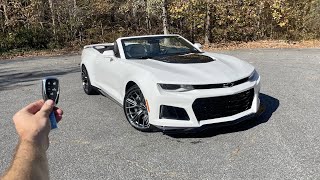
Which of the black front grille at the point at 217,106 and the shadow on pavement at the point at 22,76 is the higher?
the black front grille at the point at 217,106

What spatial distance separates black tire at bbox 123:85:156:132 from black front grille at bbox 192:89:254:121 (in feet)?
2.28

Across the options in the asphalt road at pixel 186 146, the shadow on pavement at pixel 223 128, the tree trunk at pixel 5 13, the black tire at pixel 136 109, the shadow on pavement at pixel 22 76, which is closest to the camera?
the asphalt road at pixel 186 146

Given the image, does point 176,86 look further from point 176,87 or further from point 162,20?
point 162,20

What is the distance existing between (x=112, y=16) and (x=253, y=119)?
19295 mm

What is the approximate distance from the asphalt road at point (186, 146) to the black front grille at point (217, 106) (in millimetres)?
209

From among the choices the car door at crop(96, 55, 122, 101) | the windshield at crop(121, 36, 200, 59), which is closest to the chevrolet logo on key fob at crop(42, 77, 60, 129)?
the car door at crop(96, 55, 122, 101)

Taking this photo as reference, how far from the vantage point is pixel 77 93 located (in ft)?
24.6

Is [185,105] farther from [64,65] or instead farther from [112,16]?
[112,16]

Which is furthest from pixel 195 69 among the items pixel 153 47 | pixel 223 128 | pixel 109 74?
pixel 109 74

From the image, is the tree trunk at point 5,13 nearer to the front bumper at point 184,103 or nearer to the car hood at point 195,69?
the car hood at point 195,69

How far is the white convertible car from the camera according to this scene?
4281 mm

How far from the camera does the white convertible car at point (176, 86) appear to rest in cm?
428

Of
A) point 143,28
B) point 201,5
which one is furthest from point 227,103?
point 143,28

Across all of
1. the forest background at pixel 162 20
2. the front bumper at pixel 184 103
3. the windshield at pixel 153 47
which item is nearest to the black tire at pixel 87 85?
the windshield at pixel 153 47
